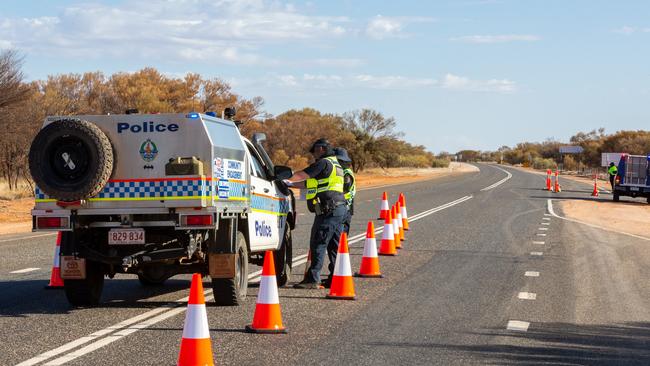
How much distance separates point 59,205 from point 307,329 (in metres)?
2.98

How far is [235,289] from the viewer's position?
10844 mm

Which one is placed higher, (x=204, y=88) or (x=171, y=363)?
(x=204, y=88)

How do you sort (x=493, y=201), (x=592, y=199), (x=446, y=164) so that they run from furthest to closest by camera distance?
(x=446, y=164)
(x=592, y=199)
(x=493, y=201)

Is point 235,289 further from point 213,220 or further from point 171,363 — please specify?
point 171,363

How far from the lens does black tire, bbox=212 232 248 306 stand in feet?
35.4

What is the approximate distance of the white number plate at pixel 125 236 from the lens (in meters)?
10.4

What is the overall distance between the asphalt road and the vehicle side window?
1485 mm

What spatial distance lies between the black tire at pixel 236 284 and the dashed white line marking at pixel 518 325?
116 inches

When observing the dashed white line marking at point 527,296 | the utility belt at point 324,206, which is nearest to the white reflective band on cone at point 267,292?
the utility belt at point 324,206

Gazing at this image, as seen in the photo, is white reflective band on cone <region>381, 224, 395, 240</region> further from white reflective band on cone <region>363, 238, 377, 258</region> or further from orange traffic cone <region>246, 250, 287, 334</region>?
orange traffic cone <region>246, 250, 287, 334</region>

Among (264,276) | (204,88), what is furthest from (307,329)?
(204,88)

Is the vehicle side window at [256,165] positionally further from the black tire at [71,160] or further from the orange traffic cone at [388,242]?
the orange traffic cone at [388,242]

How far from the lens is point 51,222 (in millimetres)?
10438

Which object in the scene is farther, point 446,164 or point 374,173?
point 446,164
